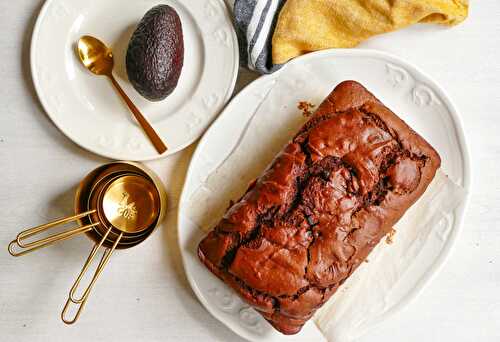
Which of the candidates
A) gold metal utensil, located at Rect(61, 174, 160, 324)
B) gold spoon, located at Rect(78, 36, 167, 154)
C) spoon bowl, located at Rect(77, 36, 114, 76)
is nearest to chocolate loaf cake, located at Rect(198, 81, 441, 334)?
gold metal utensil, located at Rect(61, 174, 160, 324)

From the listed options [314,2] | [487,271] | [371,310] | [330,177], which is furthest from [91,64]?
[487,271]

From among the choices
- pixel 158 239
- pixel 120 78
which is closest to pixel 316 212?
pixel 158 239

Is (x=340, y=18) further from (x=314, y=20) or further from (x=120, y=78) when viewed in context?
(x=120, y=78)

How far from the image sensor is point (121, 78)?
1903 millimetres

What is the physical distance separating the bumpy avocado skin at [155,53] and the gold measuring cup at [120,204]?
0.95ft

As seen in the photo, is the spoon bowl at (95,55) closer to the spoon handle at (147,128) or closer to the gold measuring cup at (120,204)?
the spoon handle at (147,128)

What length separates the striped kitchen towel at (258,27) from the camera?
5.82ft

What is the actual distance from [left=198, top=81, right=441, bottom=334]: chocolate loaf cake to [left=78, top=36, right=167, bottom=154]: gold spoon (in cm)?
45

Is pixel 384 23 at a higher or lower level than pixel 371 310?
higher

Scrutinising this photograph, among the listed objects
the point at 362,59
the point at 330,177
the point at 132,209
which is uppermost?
the point at 362,59

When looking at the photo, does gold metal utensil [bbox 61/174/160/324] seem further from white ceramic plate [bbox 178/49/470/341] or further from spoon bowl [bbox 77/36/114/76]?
spoon bowl [bbox 77/36/114/76]

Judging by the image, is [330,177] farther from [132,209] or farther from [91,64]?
[91,64]

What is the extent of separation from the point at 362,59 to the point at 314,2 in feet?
0.87

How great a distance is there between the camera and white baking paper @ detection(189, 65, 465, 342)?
1.80 m
